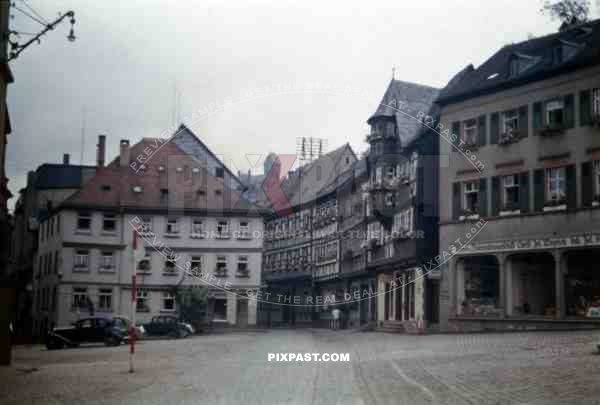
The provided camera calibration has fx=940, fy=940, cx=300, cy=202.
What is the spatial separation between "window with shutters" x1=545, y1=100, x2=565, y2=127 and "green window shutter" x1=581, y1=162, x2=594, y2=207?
1802 millimetres

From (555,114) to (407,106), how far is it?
40.6 ft

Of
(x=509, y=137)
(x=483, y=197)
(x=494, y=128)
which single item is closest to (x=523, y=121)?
(x=509, y=137)

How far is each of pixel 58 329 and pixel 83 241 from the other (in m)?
5.12

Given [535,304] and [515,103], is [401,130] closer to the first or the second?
[515,103]

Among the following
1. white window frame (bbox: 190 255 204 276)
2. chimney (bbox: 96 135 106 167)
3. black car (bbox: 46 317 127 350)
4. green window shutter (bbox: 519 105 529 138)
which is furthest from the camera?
green window shutter (bbox: 519 105 529 138)

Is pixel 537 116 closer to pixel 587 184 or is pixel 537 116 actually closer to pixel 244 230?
pixel 587 184

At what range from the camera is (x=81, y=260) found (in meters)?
23.2

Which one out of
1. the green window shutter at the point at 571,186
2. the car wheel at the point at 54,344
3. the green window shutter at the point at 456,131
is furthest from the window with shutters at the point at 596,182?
the car wheel at the point at 54,344

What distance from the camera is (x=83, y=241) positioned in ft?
77.0

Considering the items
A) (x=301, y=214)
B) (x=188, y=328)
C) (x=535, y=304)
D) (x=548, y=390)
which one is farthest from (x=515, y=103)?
(x=548, y=390)

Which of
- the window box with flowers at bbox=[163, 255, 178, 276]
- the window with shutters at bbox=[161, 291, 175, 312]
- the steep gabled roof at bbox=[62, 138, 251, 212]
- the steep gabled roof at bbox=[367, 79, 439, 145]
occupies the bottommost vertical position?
the window with shutters at bbox=[161, 291, 175, 312]

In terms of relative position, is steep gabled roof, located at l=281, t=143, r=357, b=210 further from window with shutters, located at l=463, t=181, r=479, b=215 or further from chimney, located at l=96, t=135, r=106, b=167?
chimney, located at l=96, t=135, r=106, b=167

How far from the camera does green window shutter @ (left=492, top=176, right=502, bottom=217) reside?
37.5m

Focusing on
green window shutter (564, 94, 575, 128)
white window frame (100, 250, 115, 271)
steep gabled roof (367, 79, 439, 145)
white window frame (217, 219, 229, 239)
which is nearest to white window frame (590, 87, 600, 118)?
green window shutter (564, 94, 575, 128)
